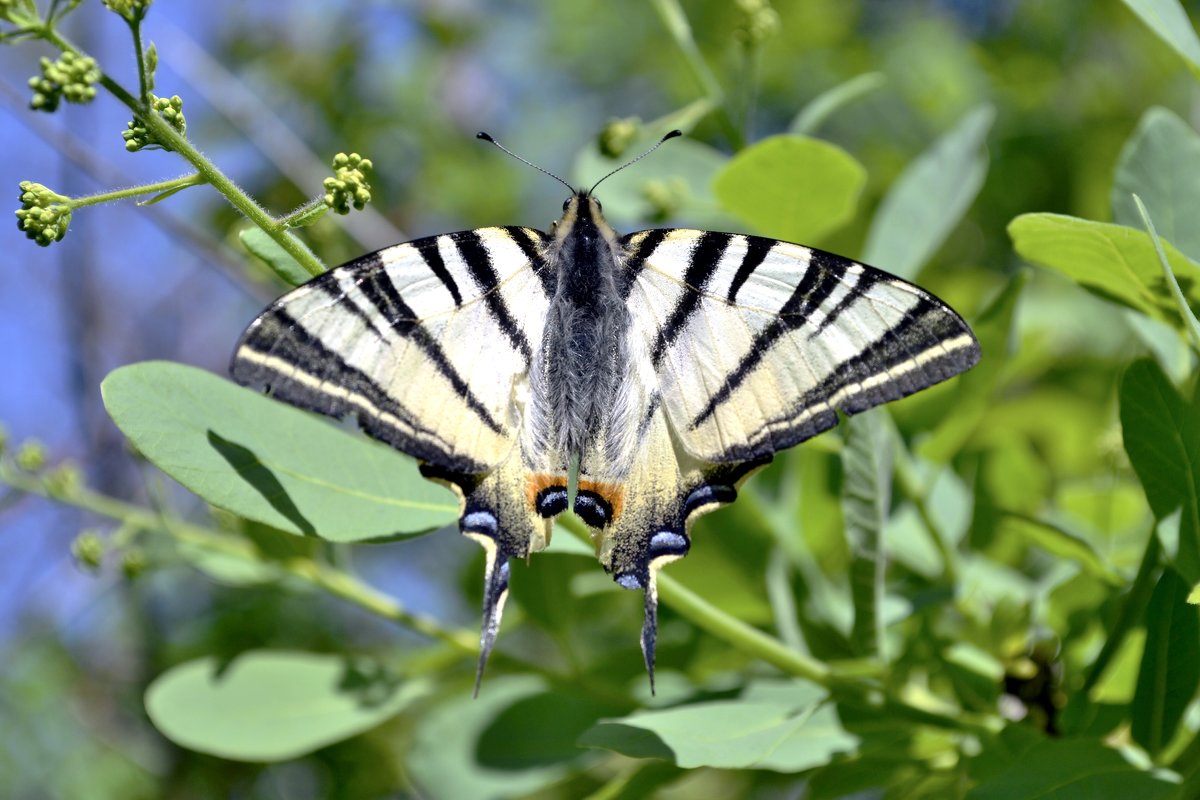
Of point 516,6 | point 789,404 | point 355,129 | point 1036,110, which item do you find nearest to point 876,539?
point 789,404

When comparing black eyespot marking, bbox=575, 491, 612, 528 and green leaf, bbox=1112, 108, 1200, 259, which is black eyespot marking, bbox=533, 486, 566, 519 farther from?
green leaf, bbox=1112, 108, 1200, 259

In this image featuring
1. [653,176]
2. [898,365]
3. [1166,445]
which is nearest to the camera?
[1166,445]

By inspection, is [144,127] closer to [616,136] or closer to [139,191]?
[139,191]

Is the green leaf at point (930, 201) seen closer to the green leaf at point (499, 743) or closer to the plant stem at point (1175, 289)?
the plant stem at point (1175, 289)

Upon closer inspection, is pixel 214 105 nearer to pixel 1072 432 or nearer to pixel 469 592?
pixel 469 592

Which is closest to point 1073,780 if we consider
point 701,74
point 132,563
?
point 701,74

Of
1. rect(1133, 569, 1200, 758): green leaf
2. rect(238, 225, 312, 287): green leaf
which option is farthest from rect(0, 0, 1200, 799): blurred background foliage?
rect(238, 225, 312, 287): green leaf

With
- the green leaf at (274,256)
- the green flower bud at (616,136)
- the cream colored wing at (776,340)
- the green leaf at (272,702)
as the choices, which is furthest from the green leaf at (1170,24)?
the green leaf at (272,702)
